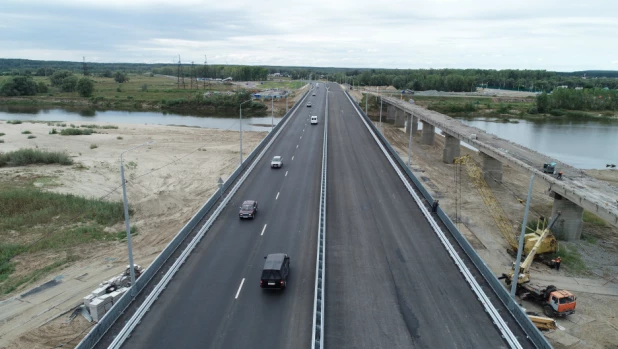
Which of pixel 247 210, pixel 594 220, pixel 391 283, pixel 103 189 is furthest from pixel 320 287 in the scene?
pixel 103 189

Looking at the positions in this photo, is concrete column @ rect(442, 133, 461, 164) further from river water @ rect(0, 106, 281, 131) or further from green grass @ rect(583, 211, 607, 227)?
river water @ rect(0, 106, 281, 131)

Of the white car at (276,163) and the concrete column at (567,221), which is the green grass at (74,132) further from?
the concrete column at (567,221)

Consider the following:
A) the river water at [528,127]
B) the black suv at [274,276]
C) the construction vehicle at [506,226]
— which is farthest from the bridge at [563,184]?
the river water at [528,127]

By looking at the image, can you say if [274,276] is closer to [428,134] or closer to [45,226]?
[45,226]

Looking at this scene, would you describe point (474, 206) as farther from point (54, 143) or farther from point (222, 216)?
point (54, 143)

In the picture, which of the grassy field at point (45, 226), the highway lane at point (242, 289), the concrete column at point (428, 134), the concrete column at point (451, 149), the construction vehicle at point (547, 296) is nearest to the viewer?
the highway lane at point (242, 289)

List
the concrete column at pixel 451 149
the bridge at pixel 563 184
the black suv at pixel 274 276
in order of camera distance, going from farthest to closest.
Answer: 1. the concrete column at pixel 451 149
2. the bridge at pixel 563 184
3. the black suv at pixel 274 276
